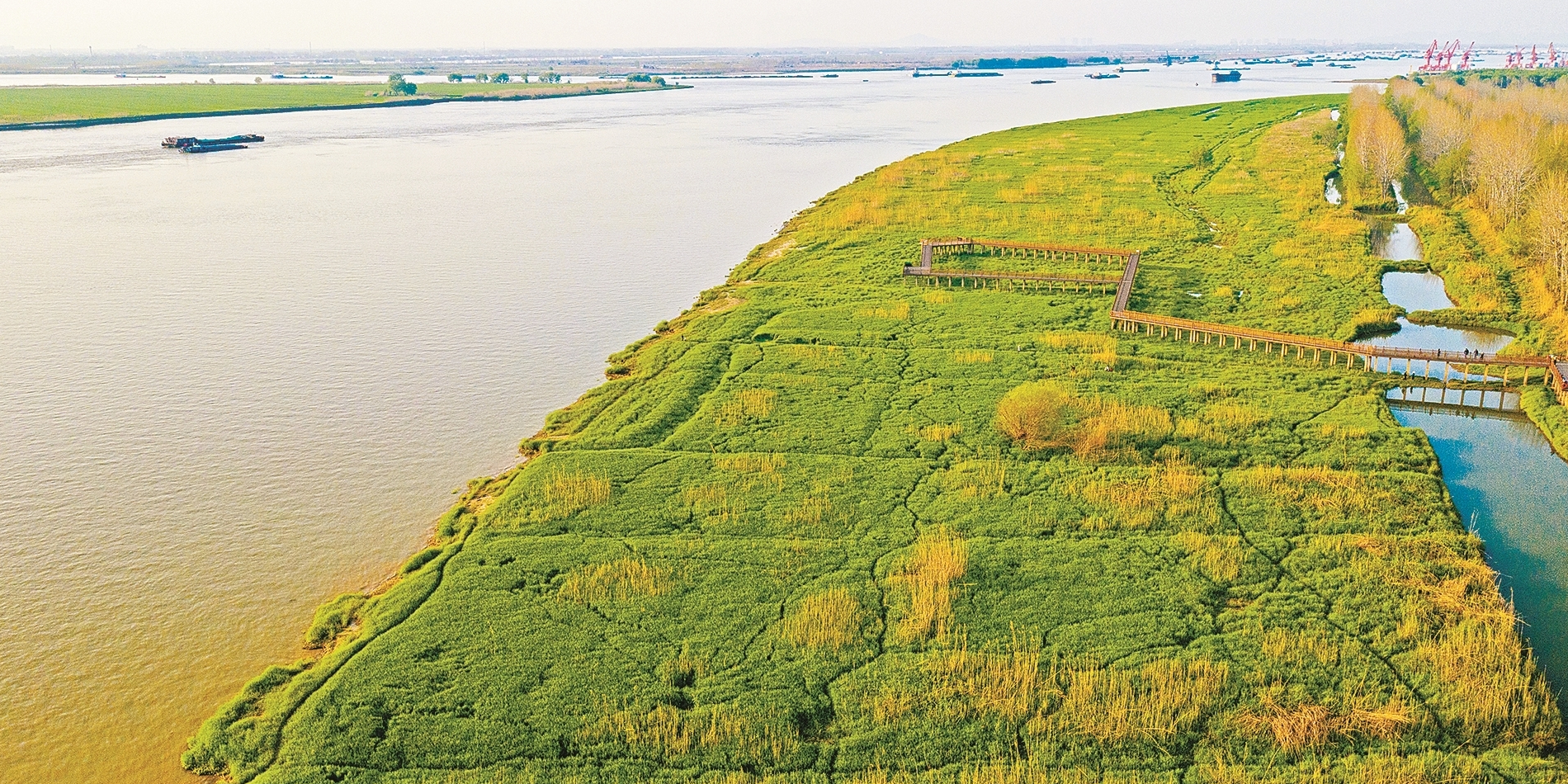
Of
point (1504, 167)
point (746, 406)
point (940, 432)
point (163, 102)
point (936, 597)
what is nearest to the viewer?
point (936, 597)

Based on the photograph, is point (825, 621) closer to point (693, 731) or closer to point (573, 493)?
point (693, 731)

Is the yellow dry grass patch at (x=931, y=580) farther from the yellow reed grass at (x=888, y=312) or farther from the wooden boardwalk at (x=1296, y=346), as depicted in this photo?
Answer: the wooden boardwalk at (x=1296, y=346)

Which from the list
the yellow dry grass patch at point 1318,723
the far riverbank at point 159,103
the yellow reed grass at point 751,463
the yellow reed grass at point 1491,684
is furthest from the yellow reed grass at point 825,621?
the far riverbank at point 159,103

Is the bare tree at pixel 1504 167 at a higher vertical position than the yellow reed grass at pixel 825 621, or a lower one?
higher

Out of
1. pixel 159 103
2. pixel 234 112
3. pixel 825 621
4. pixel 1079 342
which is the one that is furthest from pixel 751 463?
pixel 159 103

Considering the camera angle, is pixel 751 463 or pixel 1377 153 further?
pixel 1377 153

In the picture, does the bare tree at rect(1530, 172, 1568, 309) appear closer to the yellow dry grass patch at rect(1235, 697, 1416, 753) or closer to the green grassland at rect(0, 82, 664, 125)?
the yellow dry grass patch at rect(1235, 697, 1416, 753)
